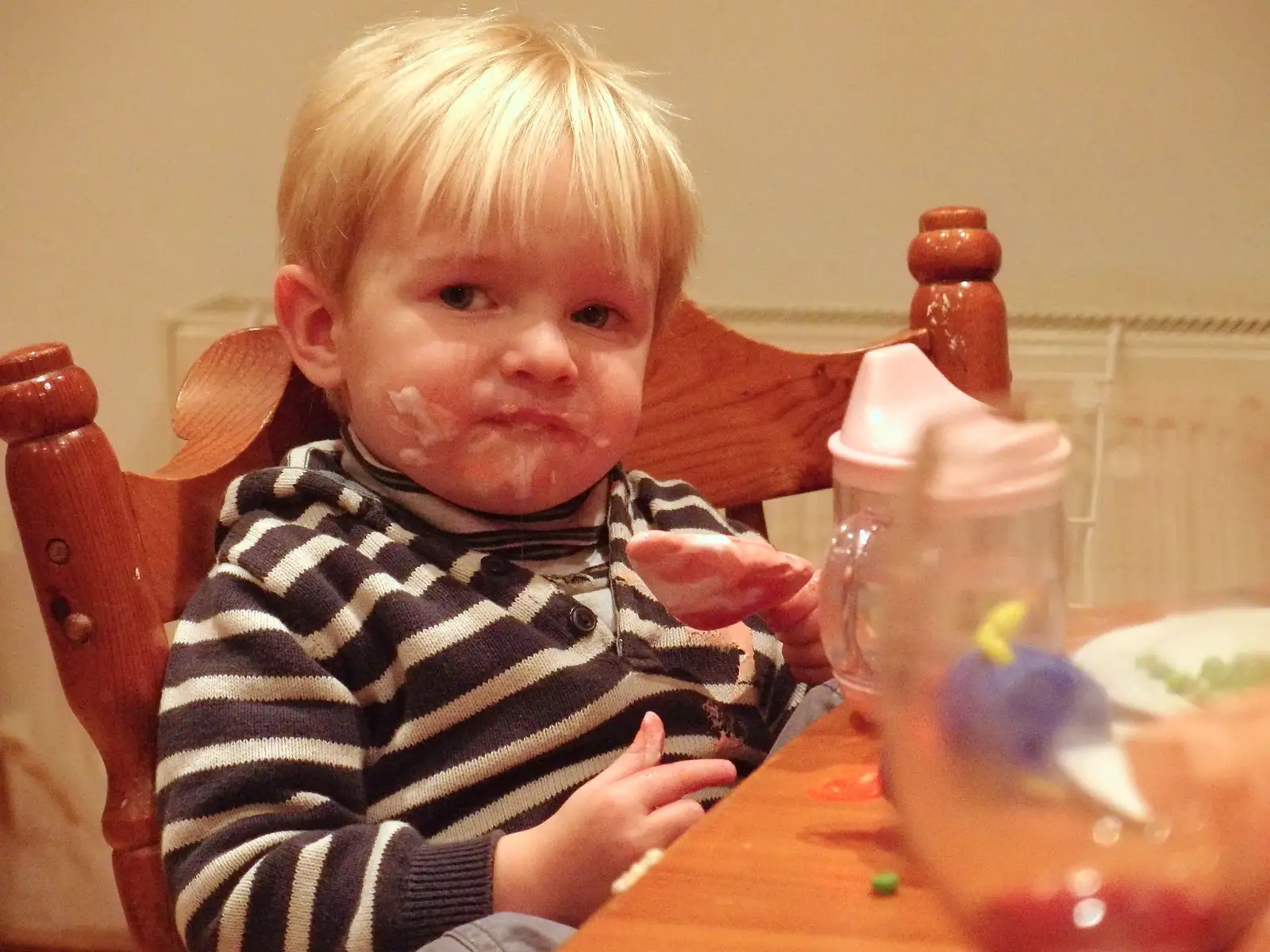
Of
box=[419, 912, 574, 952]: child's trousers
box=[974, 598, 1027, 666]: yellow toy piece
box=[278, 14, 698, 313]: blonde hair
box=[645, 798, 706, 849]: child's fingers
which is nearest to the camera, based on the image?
box=[974, 598, 1027, 666]: yellow toy piece

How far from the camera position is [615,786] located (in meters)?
0.57

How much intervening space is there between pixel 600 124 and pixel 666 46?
70 cm

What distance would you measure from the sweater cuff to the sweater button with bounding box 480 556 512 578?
0.18 metres

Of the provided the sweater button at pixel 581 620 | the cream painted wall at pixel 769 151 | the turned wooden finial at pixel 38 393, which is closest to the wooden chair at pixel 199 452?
the turned wooden finial at pixel 38 393

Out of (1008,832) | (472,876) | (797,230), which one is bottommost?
(472,876)

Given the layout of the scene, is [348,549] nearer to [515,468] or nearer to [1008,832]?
[515,468]

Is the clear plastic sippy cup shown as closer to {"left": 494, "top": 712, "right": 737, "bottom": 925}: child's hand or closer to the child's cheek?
{"left": 494, "top": 712, "right": 737, "bottom": 925}: child's hand

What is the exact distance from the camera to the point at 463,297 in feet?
2.37

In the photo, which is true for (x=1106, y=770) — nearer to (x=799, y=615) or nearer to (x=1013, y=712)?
(x=1013, y=712)

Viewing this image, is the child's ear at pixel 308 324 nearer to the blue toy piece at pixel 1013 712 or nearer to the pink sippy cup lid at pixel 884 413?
the pink sippy cup lid at pixel 884 413

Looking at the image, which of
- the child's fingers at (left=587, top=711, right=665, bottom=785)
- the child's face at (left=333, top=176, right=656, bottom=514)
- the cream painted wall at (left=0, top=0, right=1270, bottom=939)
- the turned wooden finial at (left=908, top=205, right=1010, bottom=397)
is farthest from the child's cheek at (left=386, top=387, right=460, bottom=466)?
the cream painted wall at (left=0, top=0, right=1270, bottom=939)

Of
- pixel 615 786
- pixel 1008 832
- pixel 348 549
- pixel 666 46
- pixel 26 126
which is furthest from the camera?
pixel 26 126

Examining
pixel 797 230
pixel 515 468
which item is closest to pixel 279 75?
pixel 797 230

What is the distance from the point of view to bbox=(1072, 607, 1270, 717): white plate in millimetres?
241
